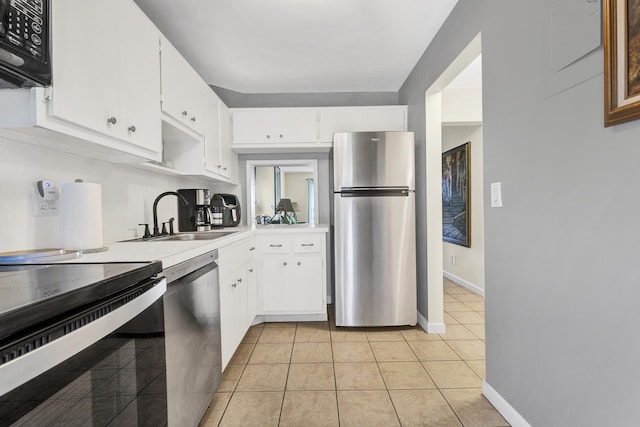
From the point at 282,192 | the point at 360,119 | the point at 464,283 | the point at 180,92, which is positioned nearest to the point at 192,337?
the point at 180,92

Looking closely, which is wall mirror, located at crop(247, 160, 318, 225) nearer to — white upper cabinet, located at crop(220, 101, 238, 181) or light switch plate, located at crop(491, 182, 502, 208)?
white upper cabinet, located at crop(220, 101, 238, 181)

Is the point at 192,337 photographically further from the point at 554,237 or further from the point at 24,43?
the point at 554,237

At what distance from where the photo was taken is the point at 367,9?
2135 millimetres

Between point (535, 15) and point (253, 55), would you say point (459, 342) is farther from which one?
point (253, 55)

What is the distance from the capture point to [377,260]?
2814 millimetres

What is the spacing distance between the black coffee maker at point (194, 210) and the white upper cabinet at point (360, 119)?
1.33 meters

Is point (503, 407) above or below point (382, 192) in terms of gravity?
below

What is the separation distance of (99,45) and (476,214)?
403cm

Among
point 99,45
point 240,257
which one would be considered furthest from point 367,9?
point 240,257

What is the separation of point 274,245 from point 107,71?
1946mm

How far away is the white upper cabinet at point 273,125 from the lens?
3256 mm

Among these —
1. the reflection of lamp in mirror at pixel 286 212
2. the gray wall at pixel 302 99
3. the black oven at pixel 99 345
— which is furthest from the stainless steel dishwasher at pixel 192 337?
the gray wall at pixel 302 99

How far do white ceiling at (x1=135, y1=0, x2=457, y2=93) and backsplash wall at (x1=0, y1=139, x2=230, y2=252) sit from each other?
3.64 feet

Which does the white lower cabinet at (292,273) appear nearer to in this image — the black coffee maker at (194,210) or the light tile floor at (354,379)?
the light tile floor at (354,379)
